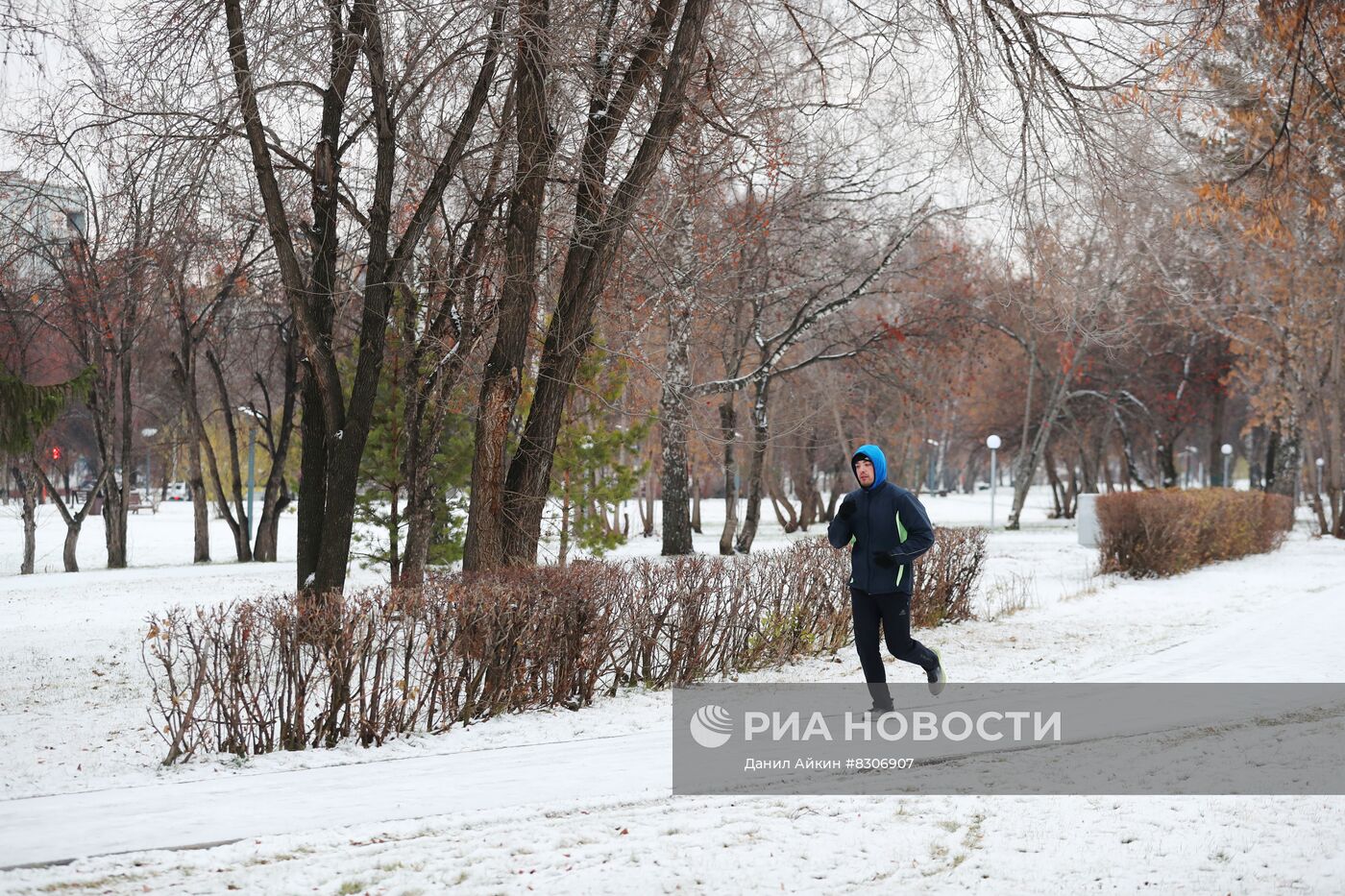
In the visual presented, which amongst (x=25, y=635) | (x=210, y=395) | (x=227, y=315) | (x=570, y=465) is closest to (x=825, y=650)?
(x=570, y=465)

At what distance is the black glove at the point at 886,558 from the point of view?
23.0 ft

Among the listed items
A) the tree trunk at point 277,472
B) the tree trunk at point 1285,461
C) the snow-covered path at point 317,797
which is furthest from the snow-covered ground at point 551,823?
the tree trunk at point 1285,461

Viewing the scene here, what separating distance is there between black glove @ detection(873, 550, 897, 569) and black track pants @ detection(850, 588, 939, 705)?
20 centimetres

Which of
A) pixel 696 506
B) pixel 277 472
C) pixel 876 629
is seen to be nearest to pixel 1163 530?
pixel 876 629

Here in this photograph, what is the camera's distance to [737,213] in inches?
814

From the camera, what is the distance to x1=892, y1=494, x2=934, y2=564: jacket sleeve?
23.0 ft

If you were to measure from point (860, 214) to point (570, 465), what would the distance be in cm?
874

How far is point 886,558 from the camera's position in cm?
704

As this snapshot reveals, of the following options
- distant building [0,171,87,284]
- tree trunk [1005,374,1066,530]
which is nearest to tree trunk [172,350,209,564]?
distant building [0,171,87,284]

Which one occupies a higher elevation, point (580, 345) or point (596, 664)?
point (580, 345)

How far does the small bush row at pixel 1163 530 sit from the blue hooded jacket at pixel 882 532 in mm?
12303

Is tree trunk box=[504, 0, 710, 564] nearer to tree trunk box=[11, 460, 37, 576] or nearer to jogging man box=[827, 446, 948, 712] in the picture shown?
jogging man box=[827, 446, 948, 712]

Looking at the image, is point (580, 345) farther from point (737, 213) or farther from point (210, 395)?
point (210, 395)

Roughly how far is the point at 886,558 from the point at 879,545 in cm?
10
